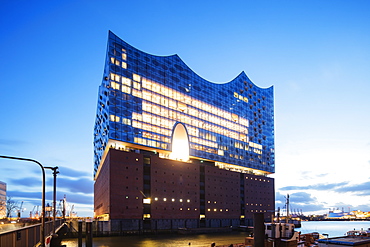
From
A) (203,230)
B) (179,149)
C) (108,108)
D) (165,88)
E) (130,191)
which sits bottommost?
(203,230)

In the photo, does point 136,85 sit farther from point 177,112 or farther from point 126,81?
point 177,112

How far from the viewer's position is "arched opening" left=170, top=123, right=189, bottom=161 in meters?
114

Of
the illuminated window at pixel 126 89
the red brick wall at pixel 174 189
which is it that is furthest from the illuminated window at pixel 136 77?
the red brick wall at pixel 174 189

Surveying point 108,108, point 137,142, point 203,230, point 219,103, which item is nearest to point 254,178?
point 219,103

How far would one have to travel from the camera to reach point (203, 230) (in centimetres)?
10906

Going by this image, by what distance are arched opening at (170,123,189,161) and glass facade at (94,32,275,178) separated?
1.99m

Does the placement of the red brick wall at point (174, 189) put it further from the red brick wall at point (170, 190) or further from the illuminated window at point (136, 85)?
the illuminated window at point (136, 85)

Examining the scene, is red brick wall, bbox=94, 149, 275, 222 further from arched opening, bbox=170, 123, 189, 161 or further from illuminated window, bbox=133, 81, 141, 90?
illuminated window, bbox=133, 81, 141, 90

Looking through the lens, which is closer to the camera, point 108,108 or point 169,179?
point 108,108

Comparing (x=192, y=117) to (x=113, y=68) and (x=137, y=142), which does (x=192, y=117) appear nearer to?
(x=137, y=142)

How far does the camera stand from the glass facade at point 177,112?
99938mm

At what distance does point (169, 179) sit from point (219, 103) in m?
44.7

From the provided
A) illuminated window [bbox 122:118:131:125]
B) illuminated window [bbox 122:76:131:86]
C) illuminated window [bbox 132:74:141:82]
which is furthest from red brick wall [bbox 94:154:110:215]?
illuminated window [bbox 132:74:141:82]

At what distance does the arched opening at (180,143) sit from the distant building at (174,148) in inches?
13.3
